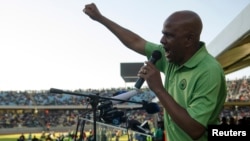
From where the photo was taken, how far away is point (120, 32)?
2607 mm

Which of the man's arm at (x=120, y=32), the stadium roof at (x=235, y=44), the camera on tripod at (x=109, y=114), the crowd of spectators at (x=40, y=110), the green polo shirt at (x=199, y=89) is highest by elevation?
the stadium roof at (x=235, y=44)

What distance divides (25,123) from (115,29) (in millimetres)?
53725

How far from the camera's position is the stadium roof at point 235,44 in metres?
6.12

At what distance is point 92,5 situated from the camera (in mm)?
2738

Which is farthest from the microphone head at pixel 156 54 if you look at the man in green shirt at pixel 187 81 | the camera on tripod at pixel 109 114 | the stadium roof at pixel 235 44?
the stadium roof at pixel 235 44

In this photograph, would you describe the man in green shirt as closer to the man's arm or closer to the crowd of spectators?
the man's arm

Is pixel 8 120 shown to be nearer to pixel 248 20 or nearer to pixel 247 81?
pixel 247 81

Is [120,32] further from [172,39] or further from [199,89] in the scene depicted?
[199,89]

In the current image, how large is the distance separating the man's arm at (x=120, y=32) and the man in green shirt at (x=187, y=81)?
0.46 metres

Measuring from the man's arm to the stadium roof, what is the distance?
12.2ft

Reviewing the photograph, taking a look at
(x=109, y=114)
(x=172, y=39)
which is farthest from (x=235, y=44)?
(x=172, y=39)

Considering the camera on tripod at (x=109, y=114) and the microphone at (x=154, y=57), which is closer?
the microphone at (x=154, y=57)

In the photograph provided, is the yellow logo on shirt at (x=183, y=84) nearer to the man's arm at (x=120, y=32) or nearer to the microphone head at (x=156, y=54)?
the microphone head at (x=156, y=54)

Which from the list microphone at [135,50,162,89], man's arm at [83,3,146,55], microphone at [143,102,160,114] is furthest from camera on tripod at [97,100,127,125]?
microphone at [135,50,162,89]
